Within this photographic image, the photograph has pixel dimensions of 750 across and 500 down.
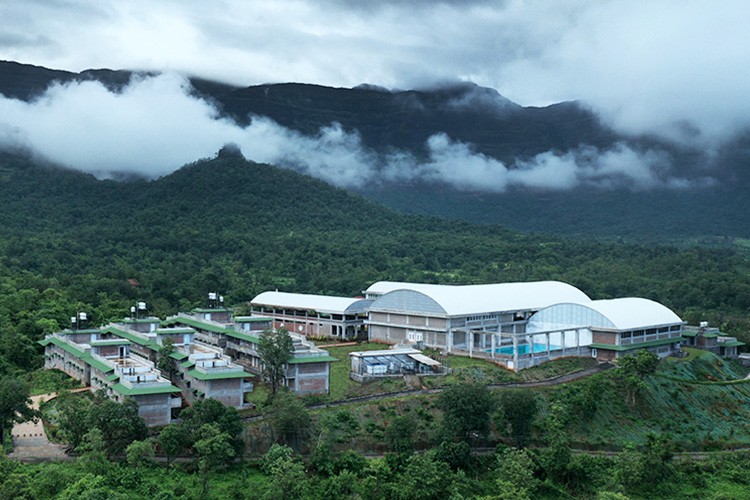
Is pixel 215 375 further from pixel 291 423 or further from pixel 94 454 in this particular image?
pixel 94 454

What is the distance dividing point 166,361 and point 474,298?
75.5 feet

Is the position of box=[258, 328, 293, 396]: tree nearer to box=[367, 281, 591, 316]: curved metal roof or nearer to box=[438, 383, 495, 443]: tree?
box=[438, 383, 495, 443]: tree

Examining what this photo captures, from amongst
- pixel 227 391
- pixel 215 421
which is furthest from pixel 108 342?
pixel 215 421

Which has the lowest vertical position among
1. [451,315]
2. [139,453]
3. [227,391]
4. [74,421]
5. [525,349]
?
[139,453]

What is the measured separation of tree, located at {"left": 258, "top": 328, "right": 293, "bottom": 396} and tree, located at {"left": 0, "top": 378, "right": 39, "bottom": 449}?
442 inches

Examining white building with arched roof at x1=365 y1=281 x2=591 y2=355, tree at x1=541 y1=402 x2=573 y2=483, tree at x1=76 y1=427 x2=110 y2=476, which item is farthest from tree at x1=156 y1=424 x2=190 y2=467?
white building with arched roof at x1=365 y1=281 x2=591 y2=355

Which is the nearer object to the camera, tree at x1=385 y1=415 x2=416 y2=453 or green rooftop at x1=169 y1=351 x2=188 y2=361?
tree at x1=385 y1=415 x2=416 y2=453

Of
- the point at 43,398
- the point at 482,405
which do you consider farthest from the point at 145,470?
the point at 482,405

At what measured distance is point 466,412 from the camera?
3681 centimetres

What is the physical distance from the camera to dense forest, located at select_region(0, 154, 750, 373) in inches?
2795

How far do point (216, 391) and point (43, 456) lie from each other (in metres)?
8.17

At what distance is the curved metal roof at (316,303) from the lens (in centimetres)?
5809

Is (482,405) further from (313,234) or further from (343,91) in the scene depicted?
(343,91)

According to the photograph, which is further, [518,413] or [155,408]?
[518,413]
